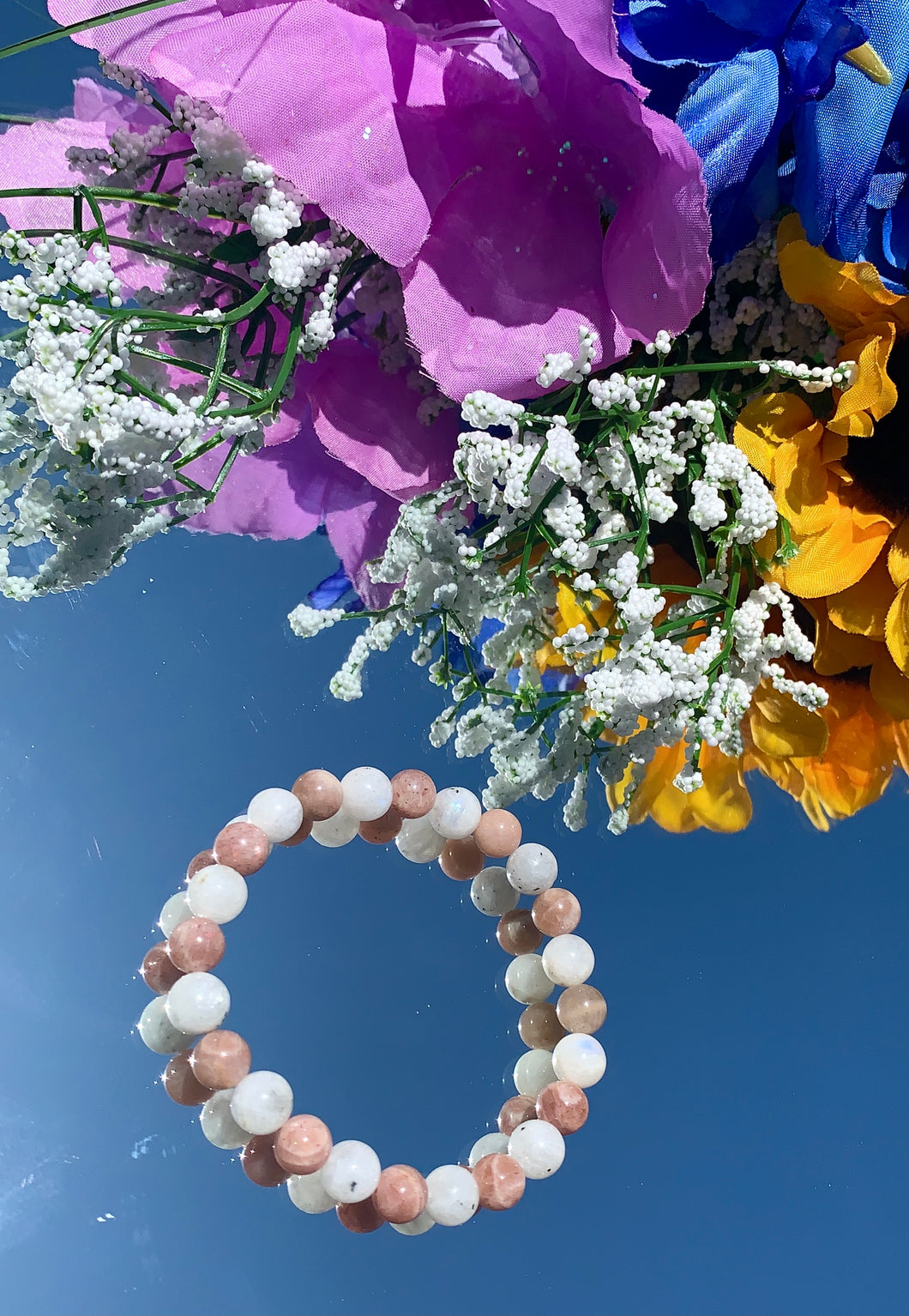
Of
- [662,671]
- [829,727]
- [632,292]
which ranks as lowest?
[829,727]

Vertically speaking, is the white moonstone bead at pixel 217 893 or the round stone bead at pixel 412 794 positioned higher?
the round stone bead at pixel 412 794

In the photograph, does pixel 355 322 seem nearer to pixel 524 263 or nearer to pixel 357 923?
pixel 524 263

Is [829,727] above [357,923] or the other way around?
above

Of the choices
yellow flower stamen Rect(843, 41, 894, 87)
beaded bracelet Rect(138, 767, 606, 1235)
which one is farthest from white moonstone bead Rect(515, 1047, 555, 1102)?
yellow flower stamen Rect(843, 41, 894, 87)

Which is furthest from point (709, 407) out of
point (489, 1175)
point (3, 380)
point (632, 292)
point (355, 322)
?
point (489, 1175)

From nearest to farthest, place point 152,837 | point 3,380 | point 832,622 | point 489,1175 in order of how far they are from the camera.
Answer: point 832,622, point 3,380, point 489,1175, point 152,837

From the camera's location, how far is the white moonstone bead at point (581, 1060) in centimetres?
82

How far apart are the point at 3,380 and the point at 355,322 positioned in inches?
12.9

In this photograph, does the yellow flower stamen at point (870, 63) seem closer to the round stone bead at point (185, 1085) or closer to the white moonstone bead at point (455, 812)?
the white moonstone bead at point (455, 812)

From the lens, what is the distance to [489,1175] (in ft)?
2.61

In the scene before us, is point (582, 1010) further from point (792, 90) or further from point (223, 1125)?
point (792, 90)

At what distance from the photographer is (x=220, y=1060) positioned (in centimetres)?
79

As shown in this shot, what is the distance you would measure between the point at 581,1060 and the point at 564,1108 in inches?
1.4

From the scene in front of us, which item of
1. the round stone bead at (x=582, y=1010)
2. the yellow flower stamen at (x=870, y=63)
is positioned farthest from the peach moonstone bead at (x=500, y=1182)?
the yellow flower stamen at (x=870, y=63)
